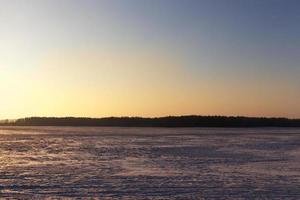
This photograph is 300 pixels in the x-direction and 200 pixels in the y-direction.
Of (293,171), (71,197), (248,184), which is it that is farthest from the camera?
(293,171)

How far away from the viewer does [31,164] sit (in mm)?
23891

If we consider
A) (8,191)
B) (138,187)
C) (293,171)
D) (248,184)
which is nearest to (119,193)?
(138,187)

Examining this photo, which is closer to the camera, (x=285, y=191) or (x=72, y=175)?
(x=285, y=191)

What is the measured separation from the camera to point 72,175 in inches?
774

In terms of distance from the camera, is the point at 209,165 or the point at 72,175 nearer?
the point at 72,175

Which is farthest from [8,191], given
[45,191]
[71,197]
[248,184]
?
[248,184]

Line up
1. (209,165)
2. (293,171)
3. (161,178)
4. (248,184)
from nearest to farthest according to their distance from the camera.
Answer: (248,184) → (161,178) → (293,171) → (209,165)

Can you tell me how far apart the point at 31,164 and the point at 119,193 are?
9.46 meters

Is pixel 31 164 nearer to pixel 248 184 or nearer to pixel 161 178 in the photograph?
pixel 161 178

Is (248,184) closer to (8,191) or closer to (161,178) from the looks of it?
(161,178)

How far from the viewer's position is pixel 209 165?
2372cm

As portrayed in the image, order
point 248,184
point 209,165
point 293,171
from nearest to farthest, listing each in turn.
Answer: point 248,184, point 293,171, point 209,165

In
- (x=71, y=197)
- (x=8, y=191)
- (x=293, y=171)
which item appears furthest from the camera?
(x=293, y=171)

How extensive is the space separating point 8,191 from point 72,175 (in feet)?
13.8
